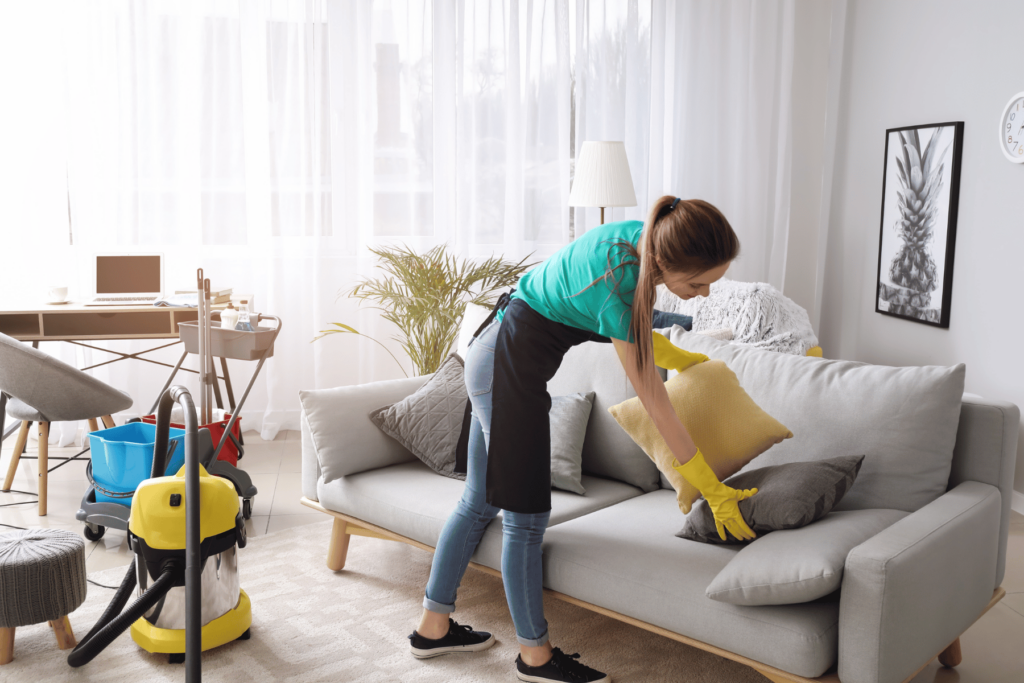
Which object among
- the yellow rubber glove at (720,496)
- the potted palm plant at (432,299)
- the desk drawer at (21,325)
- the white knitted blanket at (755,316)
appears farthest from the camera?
the potted palm plant at (432,299)

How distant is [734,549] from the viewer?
190 cm

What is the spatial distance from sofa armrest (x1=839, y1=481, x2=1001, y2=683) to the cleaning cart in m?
2.05

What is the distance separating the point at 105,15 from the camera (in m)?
4.00

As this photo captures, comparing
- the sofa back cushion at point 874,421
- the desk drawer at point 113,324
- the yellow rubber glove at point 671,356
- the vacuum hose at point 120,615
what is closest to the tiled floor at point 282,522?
the sofa back cushion at point 874,421

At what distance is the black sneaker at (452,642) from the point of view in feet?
6.95

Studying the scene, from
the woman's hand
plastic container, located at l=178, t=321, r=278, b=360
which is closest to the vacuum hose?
the woman's hand

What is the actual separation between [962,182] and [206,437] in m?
3.24

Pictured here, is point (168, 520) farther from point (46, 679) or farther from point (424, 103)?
point (424, 103)

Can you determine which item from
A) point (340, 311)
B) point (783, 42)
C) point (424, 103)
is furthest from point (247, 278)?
point (783, 42)

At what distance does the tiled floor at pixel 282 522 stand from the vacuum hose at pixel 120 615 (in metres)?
0.73

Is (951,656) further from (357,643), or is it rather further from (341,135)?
(341,135)

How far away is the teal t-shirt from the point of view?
1.64 metres

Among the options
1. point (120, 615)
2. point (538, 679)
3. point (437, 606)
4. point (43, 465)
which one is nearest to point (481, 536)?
point (437, 606)

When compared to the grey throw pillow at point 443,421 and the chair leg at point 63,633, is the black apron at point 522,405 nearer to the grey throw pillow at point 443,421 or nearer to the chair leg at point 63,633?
the grey throw pillow at point 443,421
